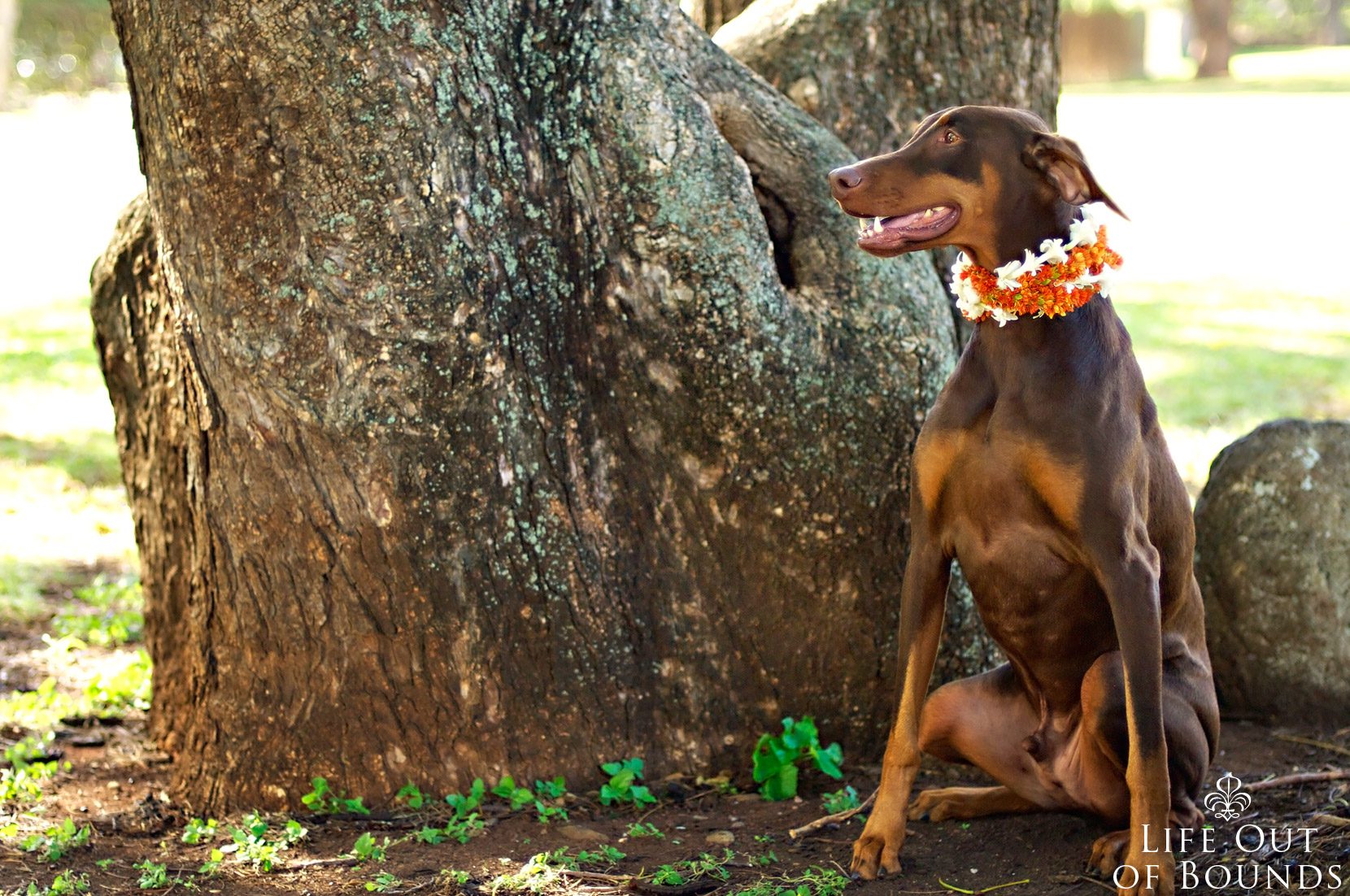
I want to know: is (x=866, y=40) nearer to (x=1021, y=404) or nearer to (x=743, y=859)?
(x=1021, y=404)

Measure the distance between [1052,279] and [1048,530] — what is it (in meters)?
0.63

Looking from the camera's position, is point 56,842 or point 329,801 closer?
point 56,842

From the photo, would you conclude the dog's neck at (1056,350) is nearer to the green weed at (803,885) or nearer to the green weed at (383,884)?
the green weed at (803,885)

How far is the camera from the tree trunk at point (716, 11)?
5.86 m

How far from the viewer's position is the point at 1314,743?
4.56 m

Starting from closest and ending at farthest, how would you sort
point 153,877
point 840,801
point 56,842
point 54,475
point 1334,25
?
point 153,877, point 56,842, point 840,801, point 54,475, point 1334,25

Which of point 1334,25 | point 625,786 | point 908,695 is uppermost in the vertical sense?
point 1334,25

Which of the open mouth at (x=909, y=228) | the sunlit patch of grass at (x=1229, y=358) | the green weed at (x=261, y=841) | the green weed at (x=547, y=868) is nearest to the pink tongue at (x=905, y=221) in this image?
the open mouth at (x=909, y=228)

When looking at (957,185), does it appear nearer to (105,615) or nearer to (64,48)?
(105,615)

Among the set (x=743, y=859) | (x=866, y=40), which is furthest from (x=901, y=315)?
(x=743, y=859)

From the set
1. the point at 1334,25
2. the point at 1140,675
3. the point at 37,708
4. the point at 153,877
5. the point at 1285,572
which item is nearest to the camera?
the point at 1140,675

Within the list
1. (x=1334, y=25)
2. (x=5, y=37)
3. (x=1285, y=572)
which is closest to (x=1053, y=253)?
(x=1285, y=572)

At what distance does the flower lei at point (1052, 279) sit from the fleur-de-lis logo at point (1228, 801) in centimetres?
162

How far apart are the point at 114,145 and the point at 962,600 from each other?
2104cm
